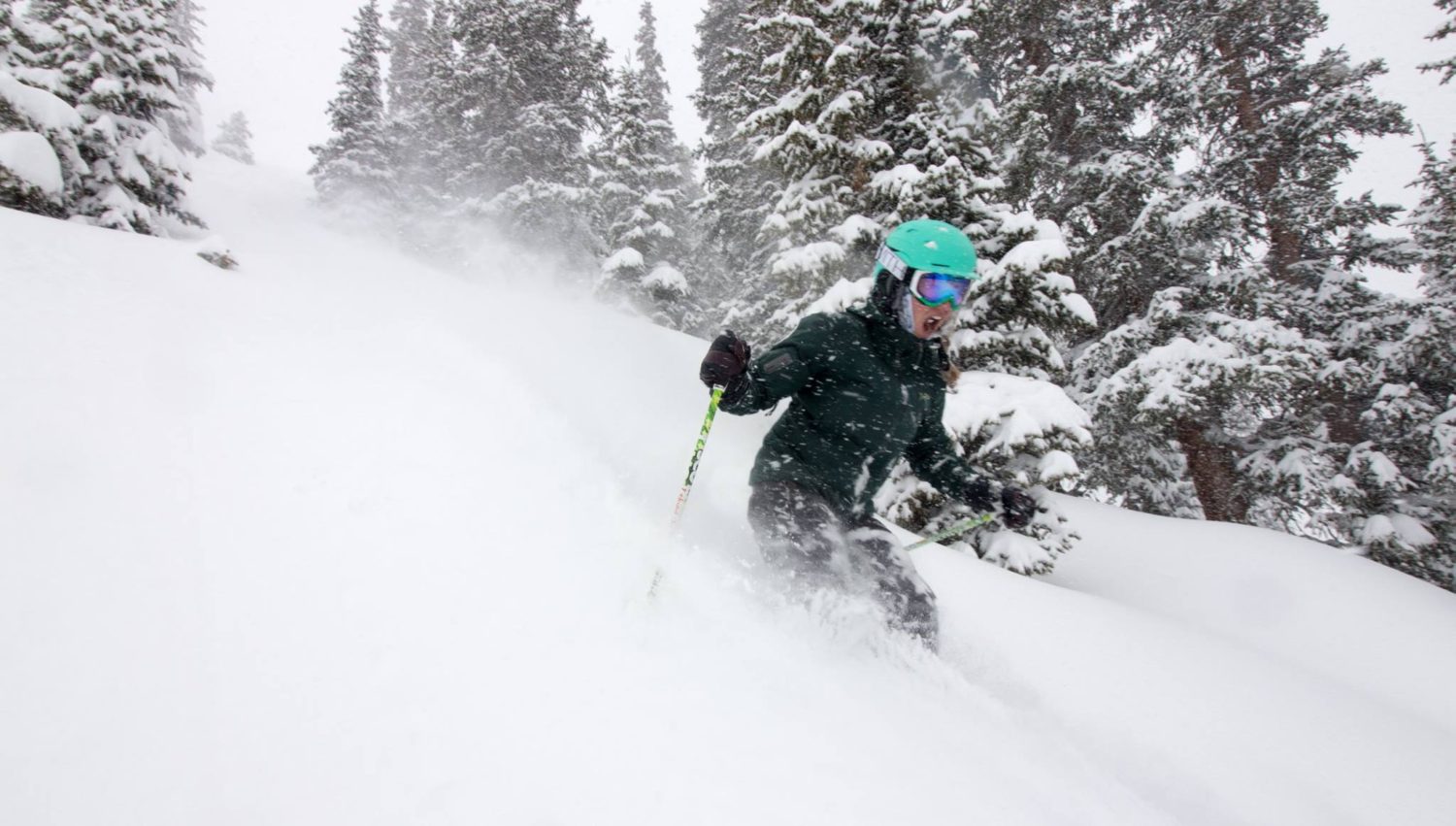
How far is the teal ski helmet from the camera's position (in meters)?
3.21

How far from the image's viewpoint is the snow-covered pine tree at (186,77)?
1382cm

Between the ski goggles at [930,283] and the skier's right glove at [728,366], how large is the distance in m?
0.94

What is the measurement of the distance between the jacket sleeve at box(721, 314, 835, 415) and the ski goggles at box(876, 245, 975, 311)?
47cm

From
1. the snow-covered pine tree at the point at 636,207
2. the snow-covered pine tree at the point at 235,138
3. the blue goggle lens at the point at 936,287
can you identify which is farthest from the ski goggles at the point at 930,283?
the snow-covered pine tree at the point at 235,138

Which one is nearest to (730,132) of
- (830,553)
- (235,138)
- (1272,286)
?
(1272,286)

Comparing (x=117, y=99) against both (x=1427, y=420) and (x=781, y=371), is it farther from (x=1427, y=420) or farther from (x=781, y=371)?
(x=1427, y=420)

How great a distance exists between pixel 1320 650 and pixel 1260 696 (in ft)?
7.52

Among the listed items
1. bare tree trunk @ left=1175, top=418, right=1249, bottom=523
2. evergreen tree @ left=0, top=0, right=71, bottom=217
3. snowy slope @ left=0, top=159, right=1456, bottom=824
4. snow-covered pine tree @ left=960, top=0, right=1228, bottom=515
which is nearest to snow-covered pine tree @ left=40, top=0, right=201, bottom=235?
evergreen tree @ left=0, top=0, right=71, bottom=217

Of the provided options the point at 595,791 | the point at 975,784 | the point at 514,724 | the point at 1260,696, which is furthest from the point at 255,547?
the point at 1260,696

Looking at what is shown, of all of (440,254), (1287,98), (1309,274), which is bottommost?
(440,254)

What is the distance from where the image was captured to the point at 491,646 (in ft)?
8.45

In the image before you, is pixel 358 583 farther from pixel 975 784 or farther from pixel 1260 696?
pixel 1260 696

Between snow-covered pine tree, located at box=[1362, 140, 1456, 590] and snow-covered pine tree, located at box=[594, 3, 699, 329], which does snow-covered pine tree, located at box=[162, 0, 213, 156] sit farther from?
snow-covered pine tree, located at box=[1362, 140, 1456, 590]

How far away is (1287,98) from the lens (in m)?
12.6
